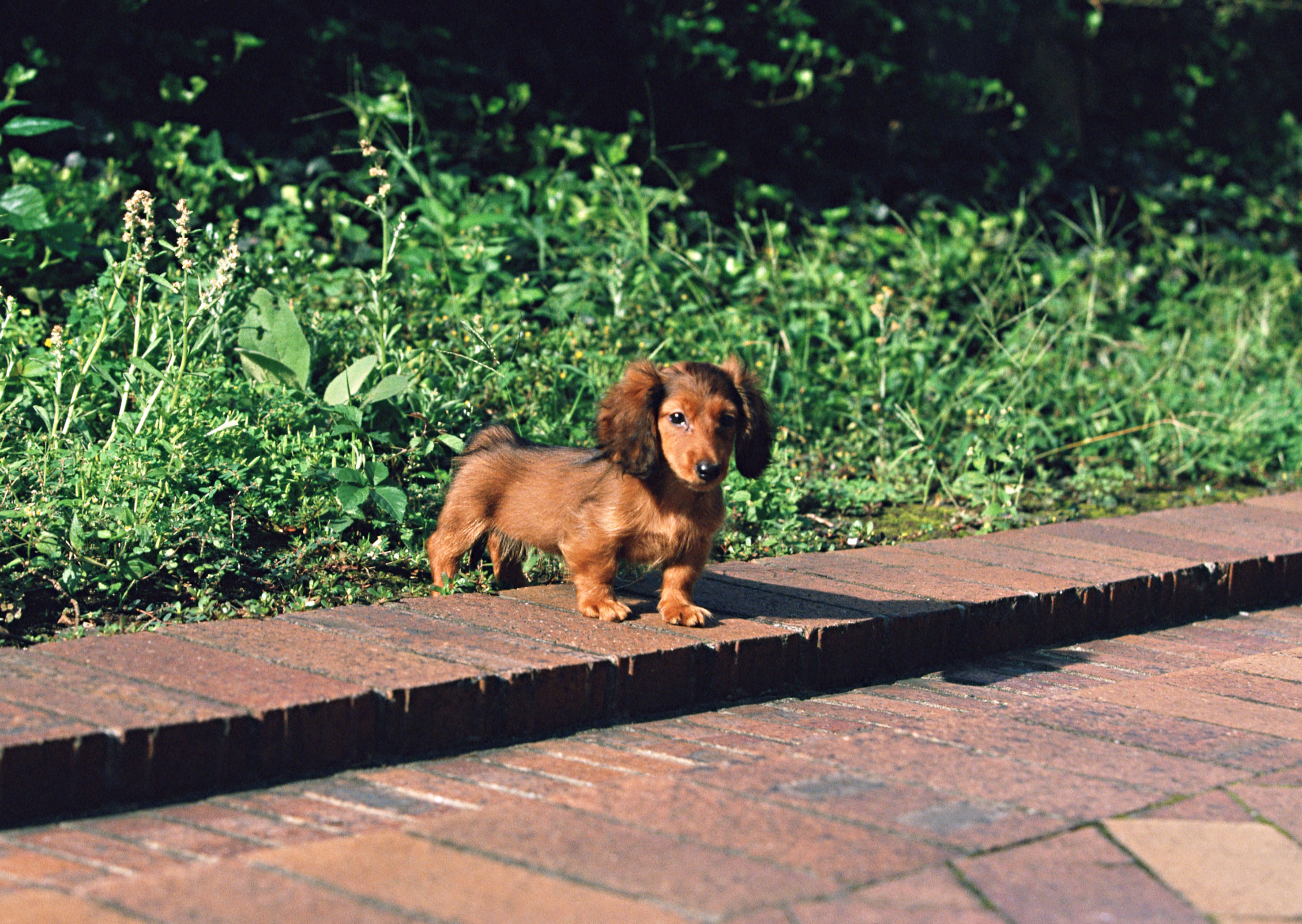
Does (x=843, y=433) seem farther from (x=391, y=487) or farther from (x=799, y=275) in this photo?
(x=391, y=487)

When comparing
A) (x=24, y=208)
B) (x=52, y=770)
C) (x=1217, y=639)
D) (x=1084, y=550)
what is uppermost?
(x=24, y=208)

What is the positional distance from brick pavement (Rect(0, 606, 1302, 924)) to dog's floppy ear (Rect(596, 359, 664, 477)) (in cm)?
65

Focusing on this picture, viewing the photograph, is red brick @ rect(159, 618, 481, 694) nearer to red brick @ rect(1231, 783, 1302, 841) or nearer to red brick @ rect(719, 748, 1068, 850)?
red brick @ rect(719, 748, 1068, 850)

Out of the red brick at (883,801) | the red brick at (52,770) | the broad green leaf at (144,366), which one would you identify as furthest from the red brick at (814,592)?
the red brick at (52,770)

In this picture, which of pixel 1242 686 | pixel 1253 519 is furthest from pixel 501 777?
pixel 1253 519

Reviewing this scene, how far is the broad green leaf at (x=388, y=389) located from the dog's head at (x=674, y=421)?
862 millimetres

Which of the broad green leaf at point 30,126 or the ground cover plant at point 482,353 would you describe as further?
the broad green leaf at point 30,126

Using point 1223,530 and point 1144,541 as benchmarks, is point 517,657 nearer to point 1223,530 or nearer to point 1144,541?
point 1144,541

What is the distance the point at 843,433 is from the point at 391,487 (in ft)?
8.43

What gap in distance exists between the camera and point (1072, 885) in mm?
2299

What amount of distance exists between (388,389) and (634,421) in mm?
1032

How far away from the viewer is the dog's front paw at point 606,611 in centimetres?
369

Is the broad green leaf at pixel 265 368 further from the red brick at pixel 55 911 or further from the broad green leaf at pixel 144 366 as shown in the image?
the red brick at pixel 55 911

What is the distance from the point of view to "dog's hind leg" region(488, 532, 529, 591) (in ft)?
13.3
